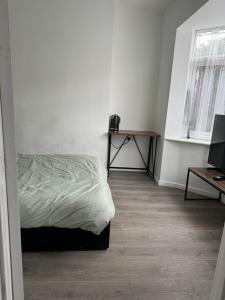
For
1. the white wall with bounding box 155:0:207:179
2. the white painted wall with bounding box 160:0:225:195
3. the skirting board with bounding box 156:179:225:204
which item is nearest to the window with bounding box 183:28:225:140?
the white painted wall with bounding box 160:0:225:195

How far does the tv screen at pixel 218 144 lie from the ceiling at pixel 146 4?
2.09 m

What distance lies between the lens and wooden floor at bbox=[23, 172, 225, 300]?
4.81 ft

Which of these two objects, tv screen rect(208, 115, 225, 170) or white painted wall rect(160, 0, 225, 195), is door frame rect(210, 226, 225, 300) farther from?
white painted wall rect(160, 0, 225, 195)

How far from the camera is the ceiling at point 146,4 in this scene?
3.23 metres

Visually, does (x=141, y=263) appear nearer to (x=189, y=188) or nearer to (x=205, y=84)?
(x=189, y=188)

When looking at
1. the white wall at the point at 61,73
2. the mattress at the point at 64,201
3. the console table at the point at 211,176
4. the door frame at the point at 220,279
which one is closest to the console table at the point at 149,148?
the white wall at the point at 61,73

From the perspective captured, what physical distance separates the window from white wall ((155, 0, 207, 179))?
→ 34 centimetres

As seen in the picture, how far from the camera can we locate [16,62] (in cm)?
323

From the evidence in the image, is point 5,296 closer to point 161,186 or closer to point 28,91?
point 161,186

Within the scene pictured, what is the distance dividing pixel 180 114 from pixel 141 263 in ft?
7.81

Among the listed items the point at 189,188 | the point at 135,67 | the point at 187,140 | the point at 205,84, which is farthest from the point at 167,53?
the point at 189,188

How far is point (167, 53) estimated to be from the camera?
3391 millimetres

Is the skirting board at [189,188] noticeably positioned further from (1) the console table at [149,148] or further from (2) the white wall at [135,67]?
(2) the white wall at [135,67]

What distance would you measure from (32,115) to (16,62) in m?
0.86
